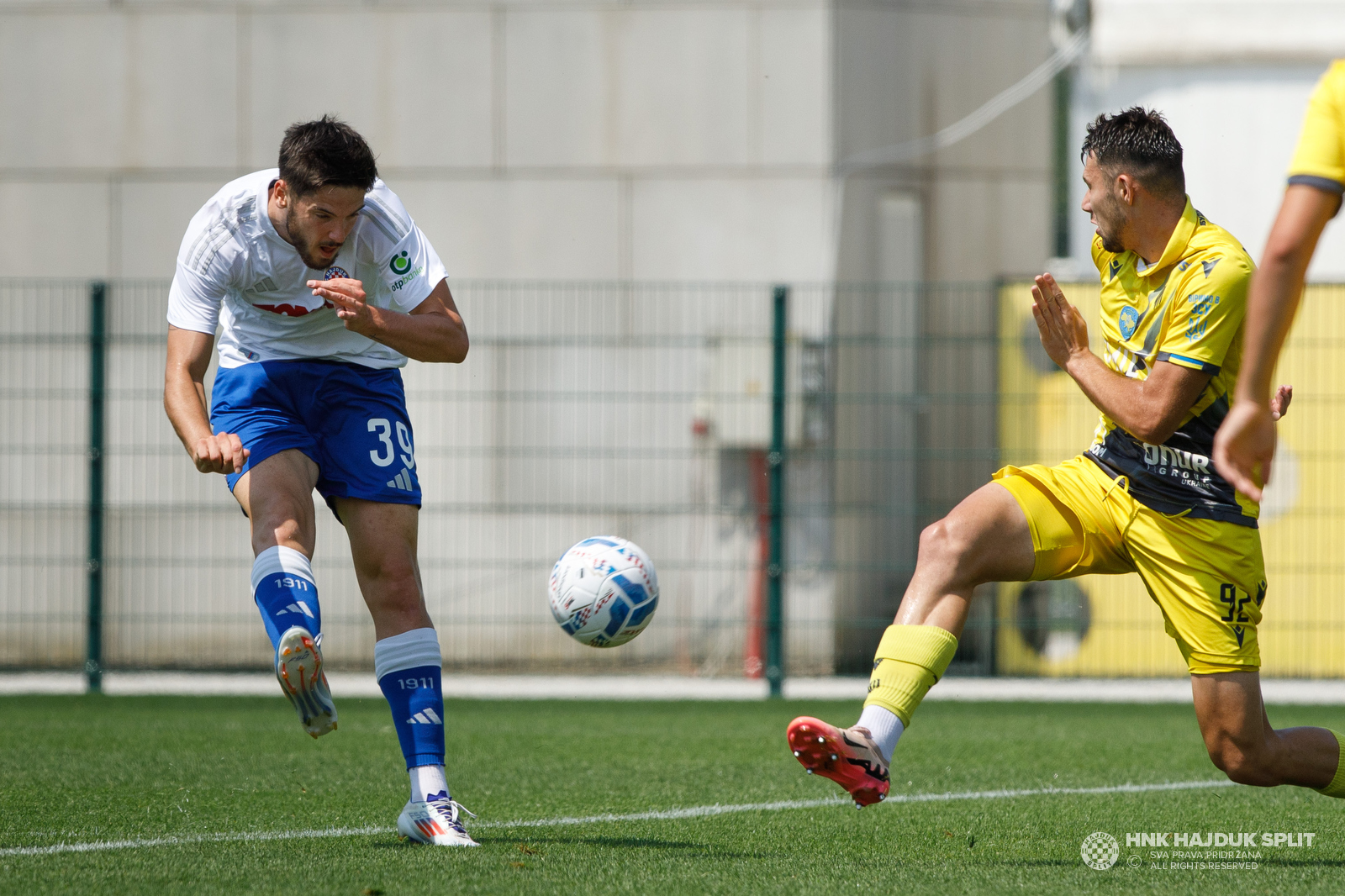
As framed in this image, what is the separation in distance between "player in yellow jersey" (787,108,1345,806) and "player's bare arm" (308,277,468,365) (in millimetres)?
1517

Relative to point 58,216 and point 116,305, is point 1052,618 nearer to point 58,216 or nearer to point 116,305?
point 116,305

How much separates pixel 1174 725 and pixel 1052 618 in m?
2.20

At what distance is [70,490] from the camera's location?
1027 cm

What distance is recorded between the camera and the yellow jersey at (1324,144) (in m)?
2.93

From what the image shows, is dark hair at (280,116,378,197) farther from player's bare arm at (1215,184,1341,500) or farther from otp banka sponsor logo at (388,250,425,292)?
player's bare arm at (1215,184,1341,500)

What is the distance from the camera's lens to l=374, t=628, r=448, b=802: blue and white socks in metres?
4.33

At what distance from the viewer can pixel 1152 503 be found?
409cm

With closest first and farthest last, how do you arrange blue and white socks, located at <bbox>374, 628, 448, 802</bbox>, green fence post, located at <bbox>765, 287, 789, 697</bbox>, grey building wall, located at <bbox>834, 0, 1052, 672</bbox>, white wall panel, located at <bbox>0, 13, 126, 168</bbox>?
blue and white socks, located at <bbox>374, 628, 448, 802</bbox> < green fence post, located at <bbox>765, 287, 789, 697</bbox> < grey building wall, located at <bbox>834, 0, 1052, 672</bbox> < white wall panel, located at <bbox>0, 13, 126, 168</bbox>

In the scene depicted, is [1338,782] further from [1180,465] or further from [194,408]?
[194,408]

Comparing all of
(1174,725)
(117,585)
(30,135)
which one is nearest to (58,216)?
(30,135)

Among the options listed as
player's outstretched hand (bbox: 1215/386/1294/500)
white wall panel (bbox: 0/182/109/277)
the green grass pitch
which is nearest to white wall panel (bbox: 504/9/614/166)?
white wall panel (bbox: 0/182/109/277)

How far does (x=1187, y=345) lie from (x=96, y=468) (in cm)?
775

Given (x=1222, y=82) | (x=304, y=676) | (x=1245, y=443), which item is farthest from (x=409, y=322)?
(x=1222, y=82)

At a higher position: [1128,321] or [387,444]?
[1128,321]
